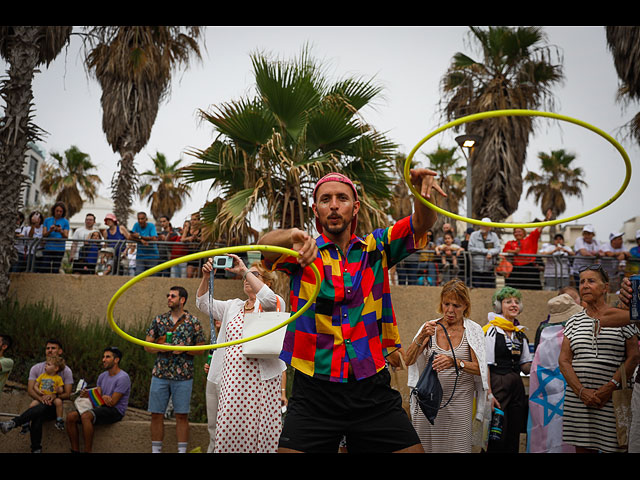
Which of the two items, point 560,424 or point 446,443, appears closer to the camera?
point 446,443

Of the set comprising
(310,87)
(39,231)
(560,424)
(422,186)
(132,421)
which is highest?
(310,87)

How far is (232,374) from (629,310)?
3592mm

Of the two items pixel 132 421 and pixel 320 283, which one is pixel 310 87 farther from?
pixel 320 283

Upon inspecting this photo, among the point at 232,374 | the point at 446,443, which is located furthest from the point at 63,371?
the point at 446,443

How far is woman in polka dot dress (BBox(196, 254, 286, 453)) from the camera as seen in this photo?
5316 mm

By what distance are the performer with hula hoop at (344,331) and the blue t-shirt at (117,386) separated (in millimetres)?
4913

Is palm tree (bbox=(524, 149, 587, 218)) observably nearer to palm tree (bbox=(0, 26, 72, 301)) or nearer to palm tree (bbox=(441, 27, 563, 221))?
palm tree (bbox=(441, 27, 563, 221))

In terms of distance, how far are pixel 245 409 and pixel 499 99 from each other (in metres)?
13.6

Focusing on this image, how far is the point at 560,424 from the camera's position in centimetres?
565

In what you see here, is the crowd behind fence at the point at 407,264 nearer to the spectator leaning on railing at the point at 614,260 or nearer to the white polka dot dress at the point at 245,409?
the spectator leaning on railing at the point at 614,260

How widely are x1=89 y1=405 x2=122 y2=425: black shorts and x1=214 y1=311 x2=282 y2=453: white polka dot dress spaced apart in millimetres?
2755

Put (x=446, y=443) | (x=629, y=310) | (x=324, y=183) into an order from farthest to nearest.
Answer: (x=446, y=443)
(x=629, y=310)
(x=324, y=183)

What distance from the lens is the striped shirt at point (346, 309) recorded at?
3236 mm

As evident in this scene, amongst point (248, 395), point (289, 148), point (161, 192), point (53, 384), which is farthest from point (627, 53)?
point (161, 192)
